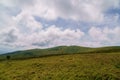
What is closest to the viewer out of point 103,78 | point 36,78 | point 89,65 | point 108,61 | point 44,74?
point 103,78

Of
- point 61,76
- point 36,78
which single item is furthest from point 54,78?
point 36,78

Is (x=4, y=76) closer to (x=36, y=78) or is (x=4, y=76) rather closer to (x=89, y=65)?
(x=36, y=78)

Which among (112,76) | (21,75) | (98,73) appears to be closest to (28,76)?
(21,75)

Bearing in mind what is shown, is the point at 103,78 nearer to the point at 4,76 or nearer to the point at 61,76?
the point at 61,76

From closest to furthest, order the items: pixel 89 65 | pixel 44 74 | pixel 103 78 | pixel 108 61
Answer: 1. pixel 103 78
2. pixel 44 74
3. pixel 89 65
4. pixel 108 61

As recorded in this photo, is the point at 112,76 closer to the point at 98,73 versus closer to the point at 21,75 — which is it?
the point at 98,73

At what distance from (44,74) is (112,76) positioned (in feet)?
59.1

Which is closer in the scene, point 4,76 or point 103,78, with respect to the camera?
point 103,78

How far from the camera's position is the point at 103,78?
40.7 m

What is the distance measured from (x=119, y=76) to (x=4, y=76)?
1230 inches

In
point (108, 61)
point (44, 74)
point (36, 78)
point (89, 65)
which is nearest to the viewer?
point (36, 78)

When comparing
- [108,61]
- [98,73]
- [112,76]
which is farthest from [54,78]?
[108,61]

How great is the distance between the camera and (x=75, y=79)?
136ft

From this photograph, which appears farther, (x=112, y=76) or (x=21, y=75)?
(x=21, y=75)
